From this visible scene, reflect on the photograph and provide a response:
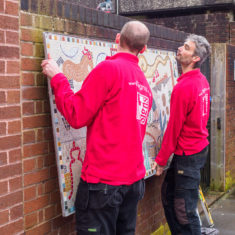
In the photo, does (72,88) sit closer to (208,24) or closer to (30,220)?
→ (30,220)

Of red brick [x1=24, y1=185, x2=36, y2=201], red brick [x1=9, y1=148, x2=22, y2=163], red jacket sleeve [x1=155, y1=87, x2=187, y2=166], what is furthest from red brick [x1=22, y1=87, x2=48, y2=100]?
red jacket sleeve [x1=155, y1=87, x2=187, y2=166]

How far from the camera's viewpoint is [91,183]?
272 cm

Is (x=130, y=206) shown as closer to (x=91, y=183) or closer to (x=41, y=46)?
(x=91, y=183)

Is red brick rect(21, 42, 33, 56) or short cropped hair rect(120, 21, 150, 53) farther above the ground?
short cropped hair rect(120, 21, 150, 53)

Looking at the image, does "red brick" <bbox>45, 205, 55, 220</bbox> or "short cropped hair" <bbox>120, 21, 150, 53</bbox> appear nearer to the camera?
"short cropped hair" <bbox>120, 21, 150, 53</bbox>

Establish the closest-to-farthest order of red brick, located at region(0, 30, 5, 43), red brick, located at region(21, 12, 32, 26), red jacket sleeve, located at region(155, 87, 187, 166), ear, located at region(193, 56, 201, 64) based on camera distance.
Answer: red brick, located at region(0, 30, 5, 43)
red brick, located at region(21, 12, 32, 26)
red jacket sleeve, located at region(155, 87, 187, 166)
ear, located at region(193, 56, 201, 64)

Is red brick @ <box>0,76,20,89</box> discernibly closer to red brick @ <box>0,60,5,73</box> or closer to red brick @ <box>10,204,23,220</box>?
red brick @ <box>0,60,5,73</box>

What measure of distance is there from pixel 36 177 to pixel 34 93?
598 mm

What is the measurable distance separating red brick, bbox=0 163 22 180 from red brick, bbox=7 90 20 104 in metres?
0.41

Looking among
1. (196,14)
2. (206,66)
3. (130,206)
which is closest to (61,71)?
(130,206)

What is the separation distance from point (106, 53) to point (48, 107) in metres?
0.82

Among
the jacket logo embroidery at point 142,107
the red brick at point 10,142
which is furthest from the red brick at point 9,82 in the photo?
the jacket logo embroidery at point 142,107

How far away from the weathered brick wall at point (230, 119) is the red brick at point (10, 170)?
214 inches

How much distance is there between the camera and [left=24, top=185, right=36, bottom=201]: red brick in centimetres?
285
